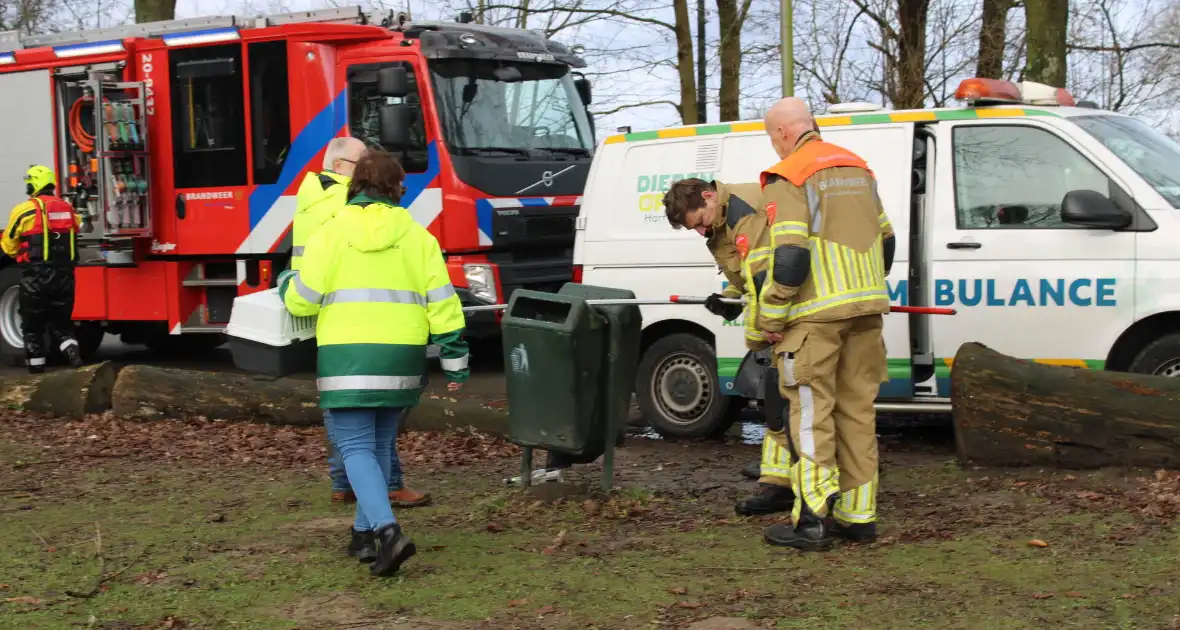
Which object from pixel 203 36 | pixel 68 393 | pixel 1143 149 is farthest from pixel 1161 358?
pixel 203 36

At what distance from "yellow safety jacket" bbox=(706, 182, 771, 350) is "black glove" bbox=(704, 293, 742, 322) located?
0.08 meters

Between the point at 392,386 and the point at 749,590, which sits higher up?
the point at 392,386

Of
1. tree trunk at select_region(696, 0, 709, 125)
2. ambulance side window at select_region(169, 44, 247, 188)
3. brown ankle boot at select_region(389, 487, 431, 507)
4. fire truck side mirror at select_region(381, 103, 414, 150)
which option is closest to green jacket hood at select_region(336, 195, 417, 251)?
brown ankle boot at select_region(389, 487, 431, 507)

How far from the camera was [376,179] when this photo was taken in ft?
19.0

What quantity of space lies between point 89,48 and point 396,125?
370cm

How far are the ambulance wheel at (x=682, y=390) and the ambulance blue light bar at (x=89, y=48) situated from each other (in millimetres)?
6843

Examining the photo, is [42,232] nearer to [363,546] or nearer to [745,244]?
[363,546]

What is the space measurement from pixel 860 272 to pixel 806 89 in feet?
51.1

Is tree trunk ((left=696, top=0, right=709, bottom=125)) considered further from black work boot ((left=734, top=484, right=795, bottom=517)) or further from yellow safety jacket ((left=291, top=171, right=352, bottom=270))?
black work boot ((left=734, top=484, right=795, bottom=517))

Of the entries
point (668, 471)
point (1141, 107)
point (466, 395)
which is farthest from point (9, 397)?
point (1141, 107)

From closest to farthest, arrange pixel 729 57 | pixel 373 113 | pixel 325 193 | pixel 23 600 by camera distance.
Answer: pixel 23 600
pixel 325 193
pixel 373 113
pixel 729 57

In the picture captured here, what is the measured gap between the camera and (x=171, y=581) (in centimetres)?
566

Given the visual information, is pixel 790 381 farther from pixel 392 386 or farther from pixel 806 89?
pixel 806 89

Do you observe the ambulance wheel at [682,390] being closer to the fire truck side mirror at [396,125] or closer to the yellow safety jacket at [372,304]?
the yellow safety jacket at [372,304]
